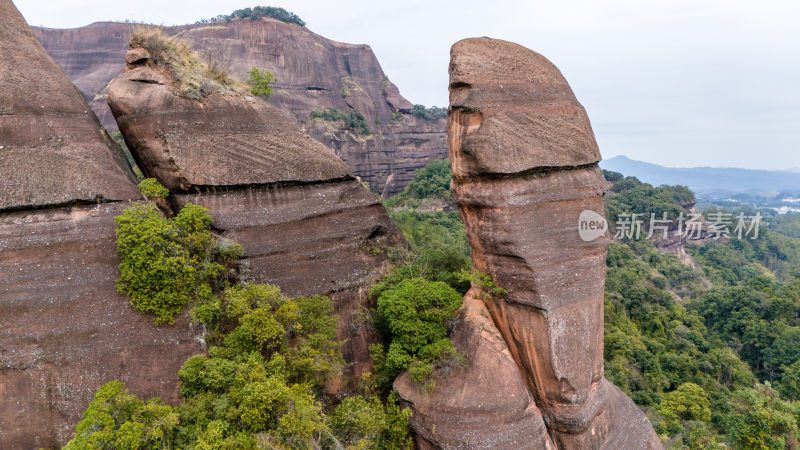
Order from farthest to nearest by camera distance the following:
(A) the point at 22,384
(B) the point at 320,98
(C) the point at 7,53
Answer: (B) the point at 320,98 → (C) the point at 7,53 → (A) the point at 22,384

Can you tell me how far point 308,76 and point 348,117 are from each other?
7.75m

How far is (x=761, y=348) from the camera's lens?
23.3 meters

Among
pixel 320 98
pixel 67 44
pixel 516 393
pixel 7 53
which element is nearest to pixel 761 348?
pixel 516 393

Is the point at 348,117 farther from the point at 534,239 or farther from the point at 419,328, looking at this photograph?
the point at 534,239

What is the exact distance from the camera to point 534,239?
29.7 feet

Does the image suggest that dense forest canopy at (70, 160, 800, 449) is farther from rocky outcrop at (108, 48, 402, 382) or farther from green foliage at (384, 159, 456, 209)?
green foliage at (384, 159, 456, 209)

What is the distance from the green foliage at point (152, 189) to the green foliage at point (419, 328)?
638 centimetres

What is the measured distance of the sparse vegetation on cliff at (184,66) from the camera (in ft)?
34.1

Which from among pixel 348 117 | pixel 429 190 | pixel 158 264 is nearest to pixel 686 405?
pixel 158 264

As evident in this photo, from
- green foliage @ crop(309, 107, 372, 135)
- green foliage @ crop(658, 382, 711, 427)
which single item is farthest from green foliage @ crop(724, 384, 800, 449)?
green foliage @ crop(309, 107, 372, 135)

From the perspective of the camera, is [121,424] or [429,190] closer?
[121,424]

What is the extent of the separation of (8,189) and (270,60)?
41.9 m

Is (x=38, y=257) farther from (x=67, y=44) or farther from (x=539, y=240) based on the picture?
(x=67, y=44)

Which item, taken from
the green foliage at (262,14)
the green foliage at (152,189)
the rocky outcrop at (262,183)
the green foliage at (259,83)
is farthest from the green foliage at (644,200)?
the green foliage at (262,14)
